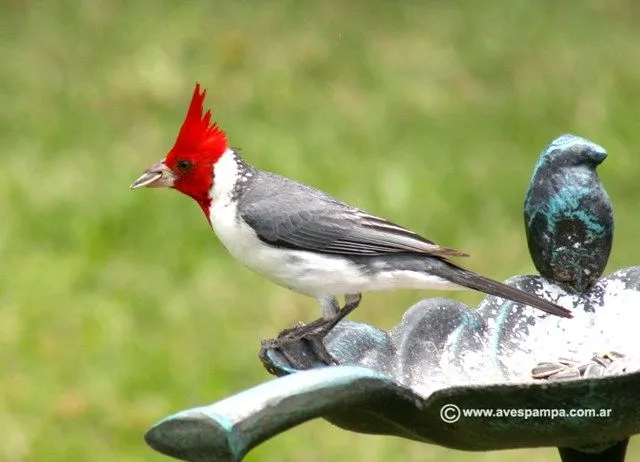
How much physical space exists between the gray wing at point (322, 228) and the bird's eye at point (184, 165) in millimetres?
170

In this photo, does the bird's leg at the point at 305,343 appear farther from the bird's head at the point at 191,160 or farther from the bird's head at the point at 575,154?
the bird's head at the point at 575,154

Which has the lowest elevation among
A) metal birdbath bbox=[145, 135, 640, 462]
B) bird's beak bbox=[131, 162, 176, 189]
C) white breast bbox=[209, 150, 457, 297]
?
metal birdbath bbox=[145, 135, 640, 462]

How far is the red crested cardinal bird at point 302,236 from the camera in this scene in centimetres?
345

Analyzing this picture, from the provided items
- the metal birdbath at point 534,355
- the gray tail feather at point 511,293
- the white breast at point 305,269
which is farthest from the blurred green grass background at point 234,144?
the gray tail feather at point 511,293

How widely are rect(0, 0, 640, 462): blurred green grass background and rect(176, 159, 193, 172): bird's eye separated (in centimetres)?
182

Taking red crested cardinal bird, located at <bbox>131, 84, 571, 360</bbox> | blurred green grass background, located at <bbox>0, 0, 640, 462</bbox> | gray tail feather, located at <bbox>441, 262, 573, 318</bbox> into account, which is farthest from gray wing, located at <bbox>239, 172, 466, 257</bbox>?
blurred green grass background, located at <bbox>0, 0, 640, 462</bbox>

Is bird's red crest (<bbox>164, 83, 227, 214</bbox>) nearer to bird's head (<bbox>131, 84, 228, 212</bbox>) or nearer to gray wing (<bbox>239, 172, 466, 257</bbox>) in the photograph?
bird's head (<bbox>131, 84, 228, 212</bbox>)

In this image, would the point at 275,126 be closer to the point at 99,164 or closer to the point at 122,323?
the point at 99,164

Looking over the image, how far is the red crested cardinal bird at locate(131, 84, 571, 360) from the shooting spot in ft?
11.3

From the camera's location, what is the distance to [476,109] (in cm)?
783

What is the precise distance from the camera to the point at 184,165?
11.6 ft

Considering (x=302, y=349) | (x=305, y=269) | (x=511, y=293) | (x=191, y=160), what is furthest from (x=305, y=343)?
(x=191, y=160)

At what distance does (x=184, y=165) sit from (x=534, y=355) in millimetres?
1034

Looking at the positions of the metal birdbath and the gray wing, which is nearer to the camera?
the metal birdbath
